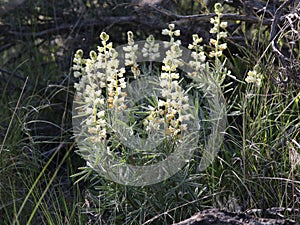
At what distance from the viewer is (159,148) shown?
253 cm

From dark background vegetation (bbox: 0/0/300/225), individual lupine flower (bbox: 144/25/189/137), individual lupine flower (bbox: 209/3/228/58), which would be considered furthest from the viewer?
dark background vegetation (bbox: 0/0/300/225)

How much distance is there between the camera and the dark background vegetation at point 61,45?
130 inches

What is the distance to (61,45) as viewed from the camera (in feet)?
14.6

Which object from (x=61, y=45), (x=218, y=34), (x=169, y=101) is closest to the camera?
(x=169, y=101)

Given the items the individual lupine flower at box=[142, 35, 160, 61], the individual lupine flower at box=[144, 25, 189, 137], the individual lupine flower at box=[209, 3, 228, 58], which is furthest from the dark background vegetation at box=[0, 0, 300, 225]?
the individual lupine flower at box=[144, 25, 189, 137]

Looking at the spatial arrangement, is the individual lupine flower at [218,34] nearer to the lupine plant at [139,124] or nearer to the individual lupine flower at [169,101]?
the lupine plant at [139,124]

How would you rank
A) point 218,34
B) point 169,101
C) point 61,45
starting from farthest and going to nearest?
point 61,45, point 218,34, point 169,101

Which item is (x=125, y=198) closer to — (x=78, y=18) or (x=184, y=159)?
(x=184, y=159)

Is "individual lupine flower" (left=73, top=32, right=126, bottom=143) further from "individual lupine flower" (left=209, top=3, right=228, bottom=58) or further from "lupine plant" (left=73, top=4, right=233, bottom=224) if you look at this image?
"individual lupine flower" (left=209, top=3, right=228, bottom=58)

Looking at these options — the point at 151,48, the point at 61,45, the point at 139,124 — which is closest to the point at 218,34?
the point at 151,48

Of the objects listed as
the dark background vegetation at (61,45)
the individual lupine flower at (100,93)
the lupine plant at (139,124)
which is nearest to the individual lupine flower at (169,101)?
the lupine plant at (139,124)

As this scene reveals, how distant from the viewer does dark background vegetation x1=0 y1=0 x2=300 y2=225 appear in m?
3.29

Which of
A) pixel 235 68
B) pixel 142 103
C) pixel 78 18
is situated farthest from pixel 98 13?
pixel 142 103

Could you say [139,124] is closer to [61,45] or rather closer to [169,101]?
[169,101]
